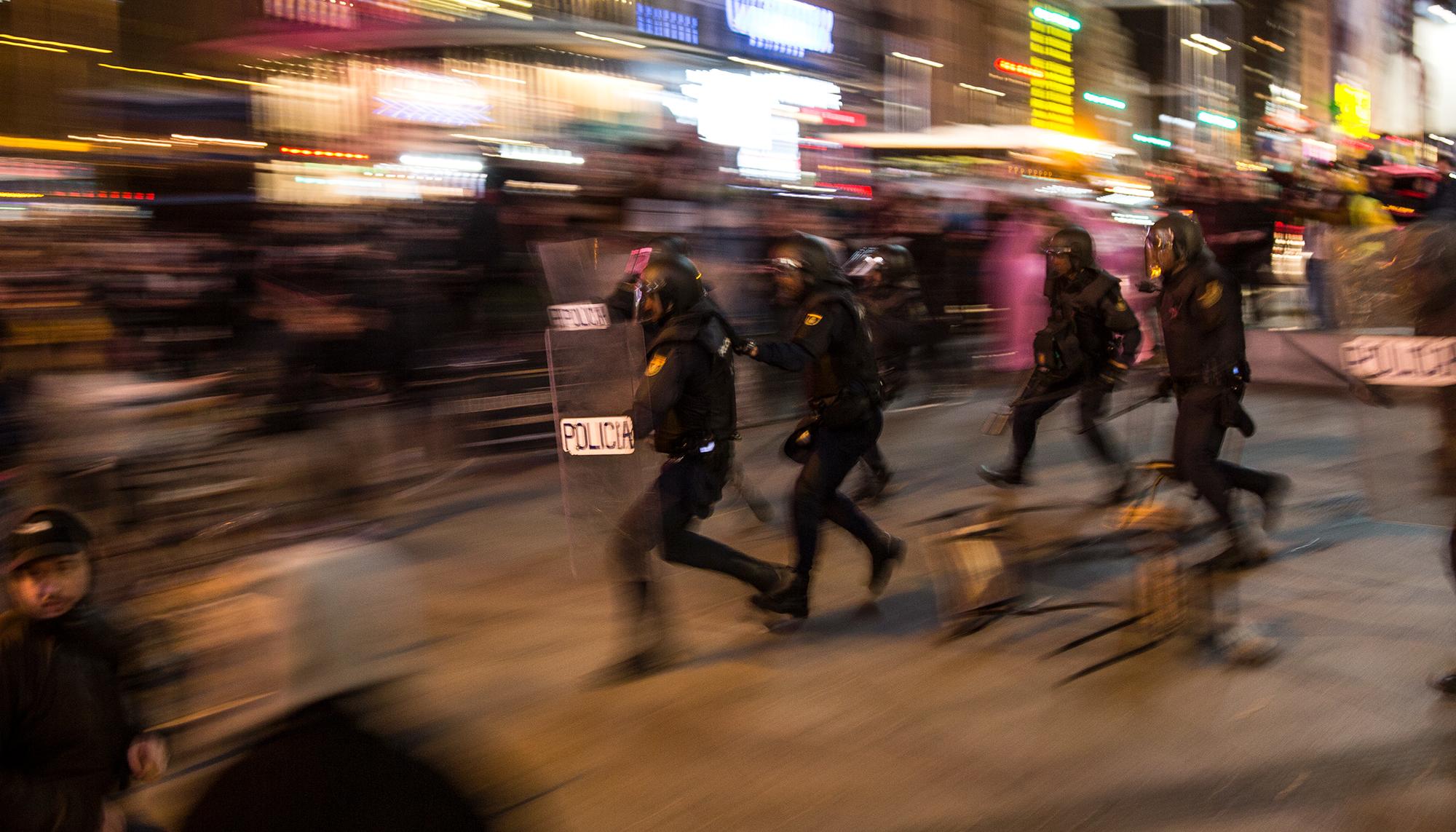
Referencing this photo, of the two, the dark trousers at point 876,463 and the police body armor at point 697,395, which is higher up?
the police body armor at point 697,395

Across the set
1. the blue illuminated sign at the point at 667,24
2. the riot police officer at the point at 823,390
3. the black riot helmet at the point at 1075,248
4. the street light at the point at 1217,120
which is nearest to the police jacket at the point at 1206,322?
the black riot helmet at the point at 1075,248

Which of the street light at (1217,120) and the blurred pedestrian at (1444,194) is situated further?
the street light at (1217,120)

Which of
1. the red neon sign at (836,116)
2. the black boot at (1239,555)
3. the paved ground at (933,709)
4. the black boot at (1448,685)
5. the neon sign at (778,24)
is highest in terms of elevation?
the neon sign at (778,24)

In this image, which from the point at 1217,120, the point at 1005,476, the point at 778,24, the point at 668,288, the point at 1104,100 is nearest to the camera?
the point at 668,288

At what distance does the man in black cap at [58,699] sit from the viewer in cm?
261

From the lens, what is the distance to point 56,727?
8.76ft

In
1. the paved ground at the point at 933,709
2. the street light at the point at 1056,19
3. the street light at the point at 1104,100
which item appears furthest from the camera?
the street light at the point at 1104,100

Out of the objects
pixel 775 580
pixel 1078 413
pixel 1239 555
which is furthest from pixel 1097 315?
pixel 775 580

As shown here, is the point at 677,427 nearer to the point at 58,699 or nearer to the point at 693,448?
the point at 693,448

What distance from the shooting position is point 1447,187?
14117 millimetres

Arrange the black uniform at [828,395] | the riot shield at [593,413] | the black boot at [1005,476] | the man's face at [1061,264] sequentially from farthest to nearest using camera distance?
the black boot at [1005,476] → the man's face at [1061,264] → the black uniform at [828,395] → the riot shield at [593,413]

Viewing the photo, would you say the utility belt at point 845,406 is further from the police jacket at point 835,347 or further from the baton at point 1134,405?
the baton at point 1134,405

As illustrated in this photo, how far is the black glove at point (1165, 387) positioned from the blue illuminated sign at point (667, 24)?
34.4 ft

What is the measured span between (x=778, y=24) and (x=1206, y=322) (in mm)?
14891
